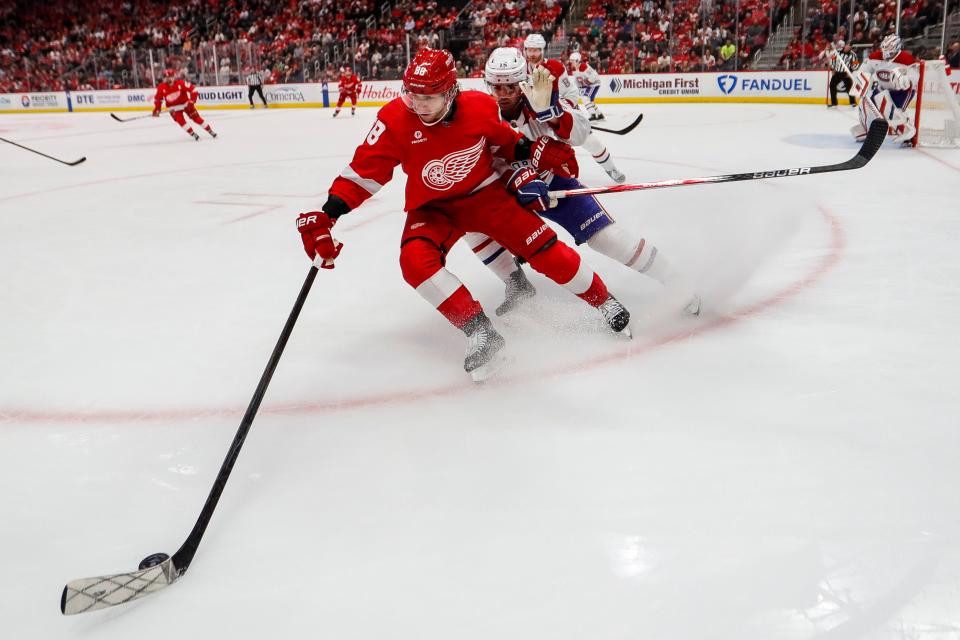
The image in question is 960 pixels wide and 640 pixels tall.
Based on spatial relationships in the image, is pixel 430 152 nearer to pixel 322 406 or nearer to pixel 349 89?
pixel 322 406

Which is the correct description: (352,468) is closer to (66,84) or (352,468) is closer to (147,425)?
(147,425)

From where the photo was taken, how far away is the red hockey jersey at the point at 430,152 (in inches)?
99.7

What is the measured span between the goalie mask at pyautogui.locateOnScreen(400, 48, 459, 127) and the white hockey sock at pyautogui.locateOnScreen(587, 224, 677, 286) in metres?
0.80

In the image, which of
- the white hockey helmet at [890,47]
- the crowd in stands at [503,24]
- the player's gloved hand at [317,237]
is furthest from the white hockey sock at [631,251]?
the crowd in stands at [503,24]

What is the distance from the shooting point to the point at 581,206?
2.89 metres

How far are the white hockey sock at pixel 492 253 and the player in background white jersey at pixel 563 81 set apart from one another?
2193mm

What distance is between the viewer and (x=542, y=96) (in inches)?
144

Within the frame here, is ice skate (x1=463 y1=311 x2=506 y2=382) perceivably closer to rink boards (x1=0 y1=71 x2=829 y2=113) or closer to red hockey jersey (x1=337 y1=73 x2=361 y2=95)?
rink boards (x1=0 y1=71 x2=829 y2=113)

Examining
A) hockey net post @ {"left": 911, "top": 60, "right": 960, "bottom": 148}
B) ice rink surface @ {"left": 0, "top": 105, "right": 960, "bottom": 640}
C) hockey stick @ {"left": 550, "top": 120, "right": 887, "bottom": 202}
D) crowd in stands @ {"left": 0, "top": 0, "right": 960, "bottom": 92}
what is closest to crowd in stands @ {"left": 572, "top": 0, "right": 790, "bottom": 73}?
crowd in stands @ {"left": 0, "top": 0, "right": 960, "bottom": 92}

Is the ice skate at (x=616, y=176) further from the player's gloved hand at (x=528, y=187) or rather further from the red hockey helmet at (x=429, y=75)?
the red hockey helmet at (x=429, y=75)

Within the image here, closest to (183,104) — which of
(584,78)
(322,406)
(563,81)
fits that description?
(584,78)

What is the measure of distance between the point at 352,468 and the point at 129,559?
0.55 meters

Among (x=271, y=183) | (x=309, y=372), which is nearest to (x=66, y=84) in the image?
(x=271, y=183)

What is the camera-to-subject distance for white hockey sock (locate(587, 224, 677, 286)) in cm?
292
